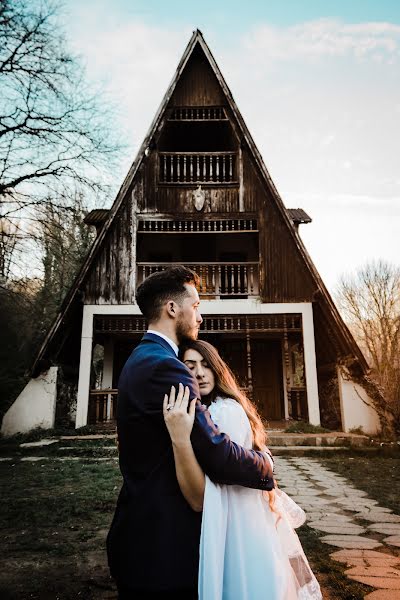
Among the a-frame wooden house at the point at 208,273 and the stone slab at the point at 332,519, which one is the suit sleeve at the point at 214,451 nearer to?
the stone slab at the point at 332,519

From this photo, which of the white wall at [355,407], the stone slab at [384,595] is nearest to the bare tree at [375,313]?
the white wall at [355,407]

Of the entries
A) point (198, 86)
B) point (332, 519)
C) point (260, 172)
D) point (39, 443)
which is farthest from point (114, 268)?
point (332, 519)

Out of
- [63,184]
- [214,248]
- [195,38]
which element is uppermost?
[195,38]

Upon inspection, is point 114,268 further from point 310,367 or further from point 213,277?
point 310,367

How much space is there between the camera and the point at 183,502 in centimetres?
163

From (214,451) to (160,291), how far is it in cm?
80

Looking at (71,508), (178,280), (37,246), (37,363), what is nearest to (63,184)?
(37,246)

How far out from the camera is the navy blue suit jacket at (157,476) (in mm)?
1571

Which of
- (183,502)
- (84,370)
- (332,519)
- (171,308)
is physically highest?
(84,370)

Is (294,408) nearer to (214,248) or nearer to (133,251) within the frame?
(214,248)

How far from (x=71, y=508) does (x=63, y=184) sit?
10096mm

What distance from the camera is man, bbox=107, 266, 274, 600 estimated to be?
157cm

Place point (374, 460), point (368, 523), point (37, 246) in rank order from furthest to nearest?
point (37, 246) → point (374, 460) → point (368, 523)

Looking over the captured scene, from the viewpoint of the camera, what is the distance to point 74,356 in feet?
49.1
